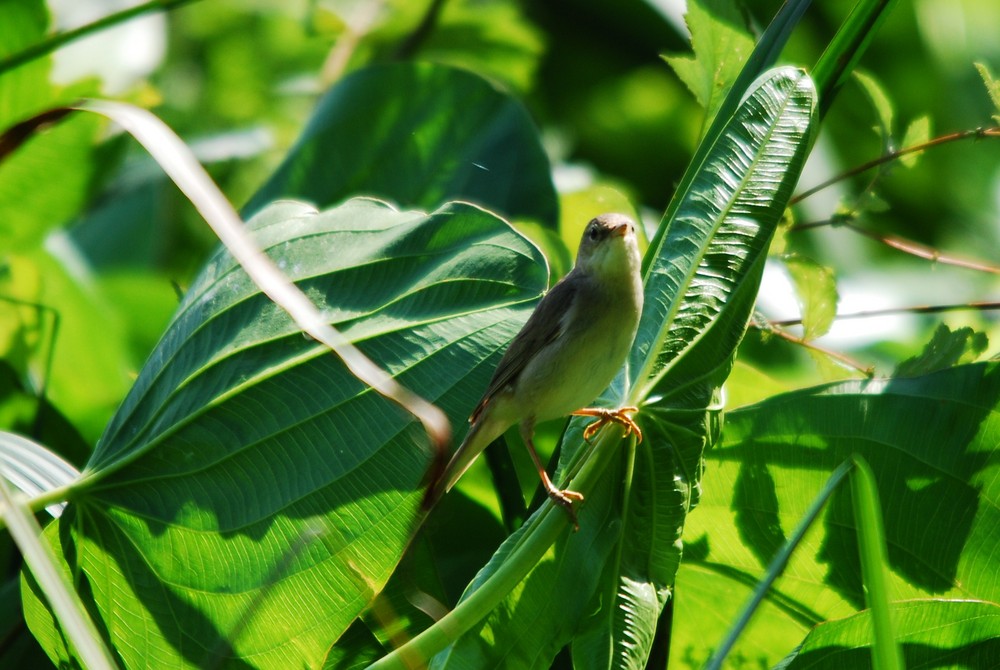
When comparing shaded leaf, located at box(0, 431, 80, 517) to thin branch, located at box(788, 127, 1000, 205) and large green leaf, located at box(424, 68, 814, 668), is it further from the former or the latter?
thin branch, located at box(788, 127, 1000, 205)

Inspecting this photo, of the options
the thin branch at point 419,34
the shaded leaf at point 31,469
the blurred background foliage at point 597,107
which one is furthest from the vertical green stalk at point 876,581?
the thin branch at point 419,34

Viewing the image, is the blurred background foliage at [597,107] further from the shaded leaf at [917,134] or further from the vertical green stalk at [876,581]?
the vertical green stalk at [876,581]

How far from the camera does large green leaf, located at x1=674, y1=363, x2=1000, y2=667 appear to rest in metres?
0.88

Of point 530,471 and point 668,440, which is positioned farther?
point 530,471

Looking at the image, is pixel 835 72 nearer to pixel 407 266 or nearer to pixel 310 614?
pixel 407 266

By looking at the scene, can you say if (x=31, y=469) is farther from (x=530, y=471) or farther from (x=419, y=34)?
(x=419, y=34)

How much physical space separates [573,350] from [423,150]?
53 centimetres

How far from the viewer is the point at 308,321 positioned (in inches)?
26.7

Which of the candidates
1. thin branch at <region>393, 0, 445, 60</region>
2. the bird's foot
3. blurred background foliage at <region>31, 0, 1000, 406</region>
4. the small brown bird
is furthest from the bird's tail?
thin branch at <region>393, 0, 445, 60</region>

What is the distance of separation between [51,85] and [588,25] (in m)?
1.99

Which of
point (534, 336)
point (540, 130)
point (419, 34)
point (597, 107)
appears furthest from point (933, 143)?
point (597, 107)

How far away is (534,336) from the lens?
103cm

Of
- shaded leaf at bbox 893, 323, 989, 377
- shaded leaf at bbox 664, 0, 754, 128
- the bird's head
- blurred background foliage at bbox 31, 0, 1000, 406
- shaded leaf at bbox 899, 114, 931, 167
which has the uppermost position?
blurred background foliage at bbox 31, 0, 1000, 406

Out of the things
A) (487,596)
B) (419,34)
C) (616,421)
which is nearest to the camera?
(487,596)
